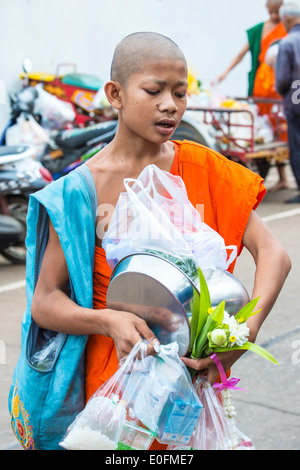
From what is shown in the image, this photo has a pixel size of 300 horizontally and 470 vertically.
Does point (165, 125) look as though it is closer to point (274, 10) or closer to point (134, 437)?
point (134, 437)

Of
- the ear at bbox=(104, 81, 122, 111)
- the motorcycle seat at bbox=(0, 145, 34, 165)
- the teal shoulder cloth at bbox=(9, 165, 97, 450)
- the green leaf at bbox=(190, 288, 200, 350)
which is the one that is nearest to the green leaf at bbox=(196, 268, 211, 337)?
the green leaf at bbox=(190, 288, 200, 350)

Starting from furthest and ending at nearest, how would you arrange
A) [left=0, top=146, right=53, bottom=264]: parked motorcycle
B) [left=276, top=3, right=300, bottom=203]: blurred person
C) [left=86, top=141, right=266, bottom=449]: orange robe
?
[left=276, top=3, right=300, bottom=203]: blurred person < [left=0, top=146, right=53, bottom=264]: parked motorcycle < [left=86, top=141, right=266, bottom=449]: orange robe

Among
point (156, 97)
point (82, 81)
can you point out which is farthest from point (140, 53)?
point (82, 81)

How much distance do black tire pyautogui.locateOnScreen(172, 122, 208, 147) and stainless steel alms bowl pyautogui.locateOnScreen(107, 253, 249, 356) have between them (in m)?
6.65

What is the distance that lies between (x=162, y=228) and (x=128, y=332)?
0.24 metres

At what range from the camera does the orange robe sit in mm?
1993

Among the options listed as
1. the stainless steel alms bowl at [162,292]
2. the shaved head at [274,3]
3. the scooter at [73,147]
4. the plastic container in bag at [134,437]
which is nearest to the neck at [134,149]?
the stainless steel alms bowl at [162,292]

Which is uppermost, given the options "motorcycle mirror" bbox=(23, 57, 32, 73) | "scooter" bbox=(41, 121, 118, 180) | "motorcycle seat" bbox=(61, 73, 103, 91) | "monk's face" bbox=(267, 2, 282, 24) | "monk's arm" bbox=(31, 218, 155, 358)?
"monk's arm" bbox=(31, 218, 155, 358)

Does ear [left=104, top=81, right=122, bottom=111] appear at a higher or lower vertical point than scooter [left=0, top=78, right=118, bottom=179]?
higher

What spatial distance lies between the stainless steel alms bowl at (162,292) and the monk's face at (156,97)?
0.35 m

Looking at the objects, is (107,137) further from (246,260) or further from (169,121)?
(169,121)

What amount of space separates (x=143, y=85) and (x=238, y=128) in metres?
7.15

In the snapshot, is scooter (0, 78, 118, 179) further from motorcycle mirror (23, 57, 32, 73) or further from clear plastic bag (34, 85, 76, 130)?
motorcycle mirror (23, 57, 32, 73)

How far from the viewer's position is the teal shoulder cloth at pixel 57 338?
1.91 m
